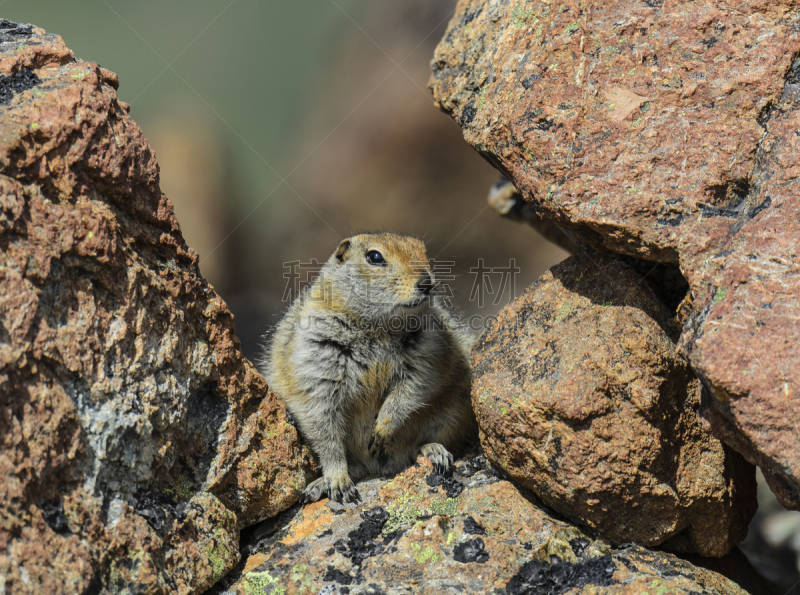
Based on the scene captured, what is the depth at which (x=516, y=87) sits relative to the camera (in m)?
4.61

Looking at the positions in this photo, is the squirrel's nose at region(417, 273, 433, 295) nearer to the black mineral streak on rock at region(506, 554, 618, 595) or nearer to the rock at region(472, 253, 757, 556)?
the rock at region(472, 253, 757, 556)

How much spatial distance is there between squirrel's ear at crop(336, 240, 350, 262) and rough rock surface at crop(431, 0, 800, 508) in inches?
75.0

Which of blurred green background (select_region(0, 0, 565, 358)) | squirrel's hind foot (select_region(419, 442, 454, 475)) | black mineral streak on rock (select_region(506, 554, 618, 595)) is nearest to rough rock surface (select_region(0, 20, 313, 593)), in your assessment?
squirrel's hind foot (select_region(419, 442, 454, 475))

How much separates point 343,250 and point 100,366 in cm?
297

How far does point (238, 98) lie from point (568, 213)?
10.1m

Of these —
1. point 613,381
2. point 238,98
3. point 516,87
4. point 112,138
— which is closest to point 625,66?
point 516,87

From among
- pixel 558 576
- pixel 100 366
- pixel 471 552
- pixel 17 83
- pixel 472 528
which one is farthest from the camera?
pixel 472 528

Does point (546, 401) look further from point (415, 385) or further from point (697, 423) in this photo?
point (415, 385)

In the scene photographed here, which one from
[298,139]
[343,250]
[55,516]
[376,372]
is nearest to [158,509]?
[55,516]

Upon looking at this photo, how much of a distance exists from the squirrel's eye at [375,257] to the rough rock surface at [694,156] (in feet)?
4.94

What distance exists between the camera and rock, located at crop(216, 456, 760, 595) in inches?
162

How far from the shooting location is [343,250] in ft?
20.7

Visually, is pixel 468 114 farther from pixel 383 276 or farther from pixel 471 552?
pixel 471 552

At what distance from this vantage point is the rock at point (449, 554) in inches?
162
